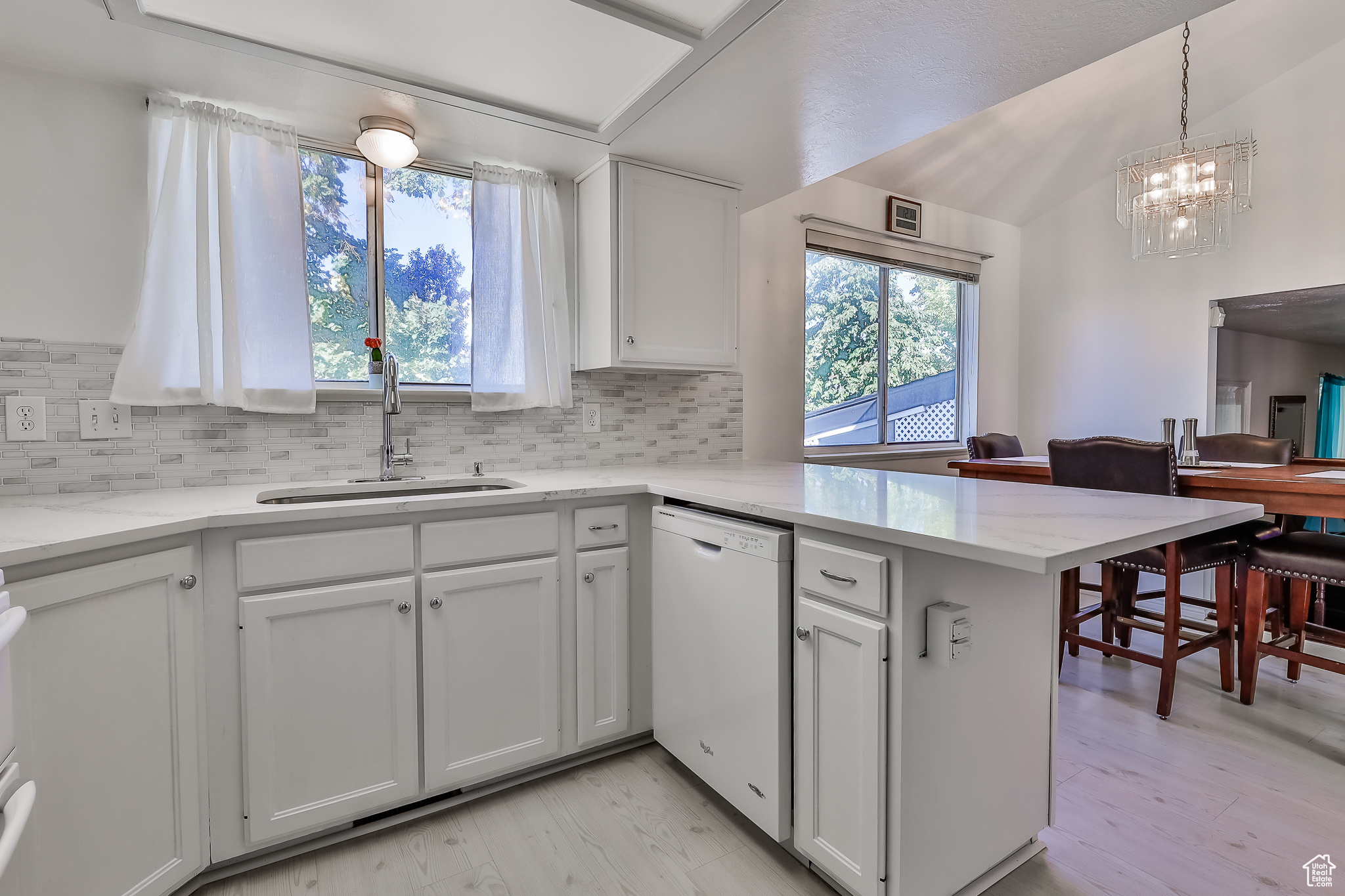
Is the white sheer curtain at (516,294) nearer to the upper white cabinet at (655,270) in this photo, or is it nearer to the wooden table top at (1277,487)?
the upper white cabinet at (655,270)

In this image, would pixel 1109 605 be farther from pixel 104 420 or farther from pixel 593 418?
pixel 104 420

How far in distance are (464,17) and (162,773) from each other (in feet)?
6.08

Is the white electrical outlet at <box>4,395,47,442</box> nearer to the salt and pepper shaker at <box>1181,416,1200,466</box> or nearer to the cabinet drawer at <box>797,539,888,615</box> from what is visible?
the cabinet drawer at <box>797,539,888,615</box>

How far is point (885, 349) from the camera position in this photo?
12.9ft

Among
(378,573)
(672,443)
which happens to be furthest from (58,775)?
(672,443)

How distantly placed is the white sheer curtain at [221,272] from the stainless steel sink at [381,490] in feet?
0.88

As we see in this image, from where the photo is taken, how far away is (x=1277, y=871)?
1455 mm

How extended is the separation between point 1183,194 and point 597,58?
279 centimetres

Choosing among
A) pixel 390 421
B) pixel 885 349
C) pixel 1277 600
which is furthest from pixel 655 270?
pixel 1277 600

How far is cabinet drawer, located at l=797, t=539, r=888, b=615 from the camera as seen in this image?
1.20 metres

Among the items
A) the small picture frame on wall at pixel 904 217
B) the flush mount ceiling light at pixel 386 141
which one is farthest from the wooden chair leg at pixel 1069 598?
the flush mount ceiling light at pixel 386 141

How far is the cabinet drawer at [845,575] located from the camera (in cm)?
120

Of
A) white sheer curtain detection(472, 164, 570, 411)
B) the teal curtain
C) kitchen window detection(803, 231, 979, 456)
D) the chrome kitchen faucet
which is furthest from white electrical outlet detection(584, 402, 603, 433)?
the teal curtain

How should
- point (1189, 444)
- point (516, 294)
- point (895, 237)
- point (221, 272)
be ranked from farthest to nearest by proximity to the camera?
point (895, 237)
point (1189, 444)
point (516, 294)
point (221, 272)
